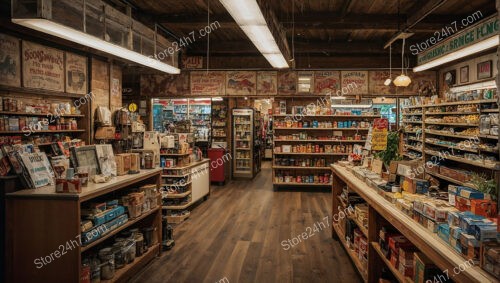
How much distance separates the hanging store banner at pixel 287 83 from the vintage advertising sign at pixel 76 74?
5.08 meters

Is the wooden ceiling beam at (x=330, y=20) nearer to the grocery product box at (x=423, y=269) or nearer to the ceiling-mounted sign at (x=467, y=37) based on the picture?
the ceiling-mounted sign at (x=467, y=37)

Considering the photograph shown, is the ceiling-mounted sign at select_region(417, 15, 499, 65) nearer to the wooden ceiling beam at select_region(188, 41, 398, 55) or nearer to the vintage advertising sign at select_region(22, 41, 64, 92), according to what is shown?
the wooden ceiling beam at select_region(188, 41, 398, 55)

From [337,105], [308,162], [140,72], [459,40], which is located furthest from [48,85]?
[337,105]

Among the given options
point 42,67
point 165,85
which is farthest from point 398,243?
point 165,85

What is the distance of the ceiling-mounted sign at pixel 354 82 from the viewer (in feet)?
33.2

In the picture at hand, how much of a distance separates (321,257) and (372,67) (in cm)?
706

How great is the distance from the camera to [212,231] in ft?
19.7

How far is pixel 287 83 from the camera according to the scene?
10297mm

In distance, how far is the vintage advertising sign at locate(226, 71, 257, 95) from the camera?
10.4 meters

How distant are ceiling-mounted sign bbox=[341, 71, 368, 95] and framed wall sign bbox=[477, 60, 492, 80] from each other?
2818mm

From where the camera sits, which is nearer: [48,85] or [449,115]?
[48,85]

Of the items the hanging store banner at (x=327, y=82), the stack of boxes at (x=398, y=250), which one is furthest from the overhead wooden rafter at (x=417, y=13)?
the stack of boxes at (x=398, y=250)

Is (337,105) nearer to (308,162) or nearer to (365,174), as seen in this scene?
(308,162)

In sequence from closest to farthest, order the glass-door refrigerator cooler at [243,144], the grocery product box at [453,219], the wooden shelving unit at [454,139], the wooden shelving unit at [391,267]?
1. the grocery product box at [453,219]
2. the wooden shelving unit at [391,267]
3. the wooden shelving unit at [454,139]
4. the glass-door refrigerator cooler at [243,144]
